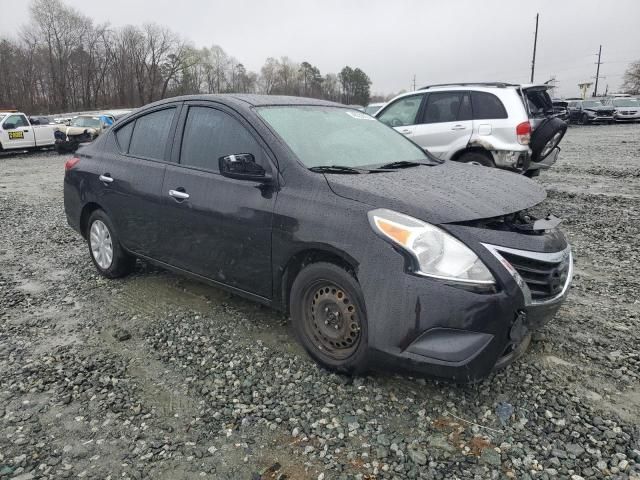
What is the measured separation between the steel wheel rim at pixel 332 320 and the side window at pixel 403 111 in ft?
20.1

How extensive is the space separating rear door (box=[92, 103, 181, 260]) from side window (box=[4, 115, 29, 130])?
57.1 ft

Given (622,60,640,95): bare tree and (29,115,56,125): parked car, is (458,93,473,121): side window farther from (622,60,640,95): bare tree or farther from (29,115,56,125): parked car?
(622,60,640,95): bare tree

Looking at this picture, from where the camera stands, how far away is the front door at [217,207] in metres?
3.20

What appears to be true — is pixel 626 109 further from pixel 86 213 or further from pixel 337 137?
pixel 86 213

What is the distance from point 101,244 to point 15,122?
17819mm

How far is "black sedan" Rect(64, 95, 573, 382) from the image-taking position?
7.97 feet

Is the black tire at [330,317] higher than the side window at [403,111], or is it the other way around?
the side window at [403,111]

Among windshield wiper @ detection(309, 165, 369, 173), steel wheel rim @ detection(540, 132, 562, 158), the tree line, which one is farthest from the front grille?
the tree line

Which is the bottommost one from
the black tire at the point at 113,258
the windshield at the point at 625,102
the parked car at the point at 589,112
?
the black tire at the point at 113,258

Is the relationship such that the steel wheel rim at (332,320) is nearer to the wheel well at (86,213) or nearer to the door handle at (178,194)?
the door handle at (178,194)

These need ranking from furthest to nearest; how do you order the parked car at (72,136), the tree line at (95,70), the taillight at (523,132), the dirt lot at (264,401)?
1. the tree line at (95,70)
2. the parked car at (72,136)
3. the taillight at (523,132)
4. the dirt lot at (264,401)

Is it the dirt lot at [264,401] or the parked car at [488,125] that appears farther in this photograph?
the parked car at [488,125]

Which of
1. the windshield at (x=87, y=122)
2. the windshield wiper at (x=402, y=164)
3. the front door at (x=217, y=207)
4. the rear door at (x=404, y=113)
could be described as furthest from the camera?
the windshield at (x=87, y=122)

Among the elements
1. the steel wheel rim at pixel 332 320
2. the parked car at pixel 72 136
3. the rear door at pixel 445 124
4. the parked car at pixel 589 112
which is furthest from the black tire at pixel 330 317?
the parked car at pixel 589 112
